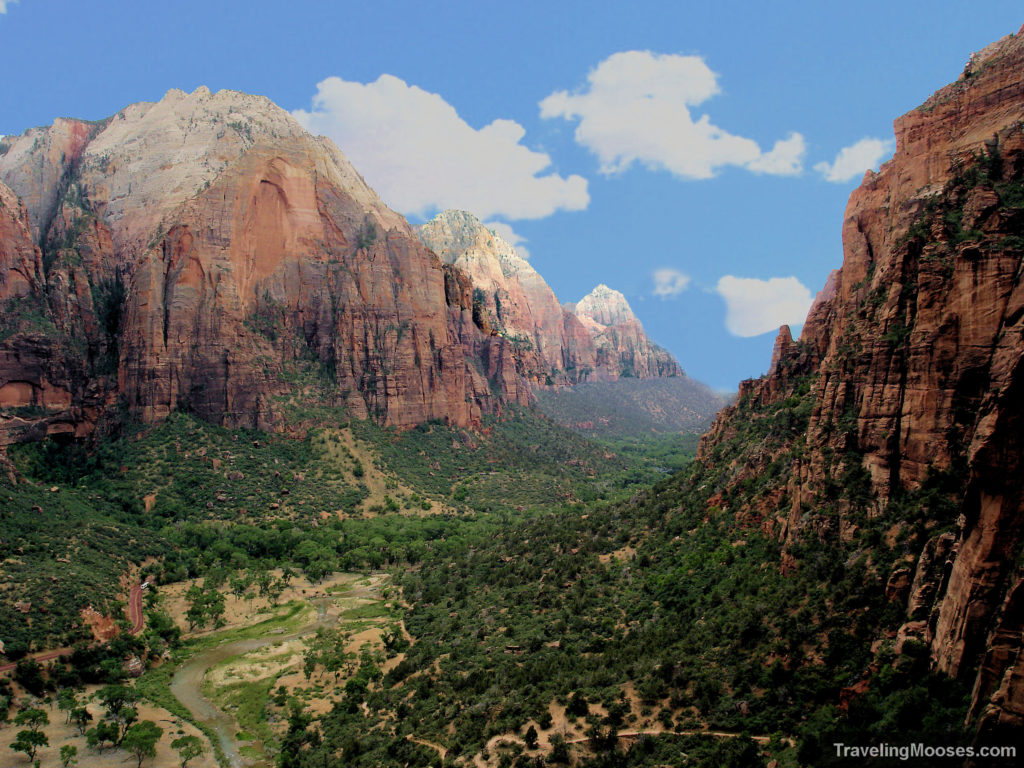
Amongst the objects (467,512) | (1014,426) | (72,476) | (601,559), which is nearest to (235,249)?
(72,476)

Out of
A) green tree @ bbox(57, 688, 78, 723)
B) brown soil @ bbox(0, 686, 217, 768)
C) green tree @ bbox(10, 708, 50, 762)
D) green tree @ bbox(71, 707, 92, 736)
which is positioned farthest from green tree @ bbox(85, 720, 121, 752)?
green tree @ bbox(57, 688, 78, 723)

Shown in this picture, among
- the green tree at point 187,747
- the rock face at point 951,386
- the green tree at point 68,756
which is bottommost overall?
the green tree at point 187,747

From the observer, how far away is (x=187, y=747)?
42031mm

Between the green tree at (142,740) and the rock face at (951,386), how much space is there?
39.2m

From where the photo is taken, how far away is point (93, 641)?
53.0 metres

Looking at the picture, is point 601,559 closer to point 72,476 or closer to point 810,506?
point 810,506

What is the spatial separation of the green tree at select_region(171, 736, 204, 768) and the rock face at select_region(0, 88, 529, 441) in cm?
6629

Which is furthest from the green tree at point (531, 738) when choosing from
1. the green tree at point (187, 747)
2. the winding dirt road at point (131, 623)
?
the winding dirt road at point (131, 623)

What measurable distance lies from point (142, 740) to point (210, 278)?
78345 mm

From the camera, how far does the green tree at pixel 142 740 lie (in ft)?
134

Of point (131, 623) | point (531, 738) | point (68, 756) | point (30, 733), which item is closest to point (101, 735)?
point (68, 756)

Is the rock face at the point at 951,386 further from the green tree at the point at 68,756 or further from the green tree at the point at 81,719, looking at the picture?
the green tree at the point at 81,719

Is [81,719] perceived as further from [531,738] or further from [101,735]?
[531,738]

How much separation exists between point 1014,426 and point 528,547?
5112 centimetres
